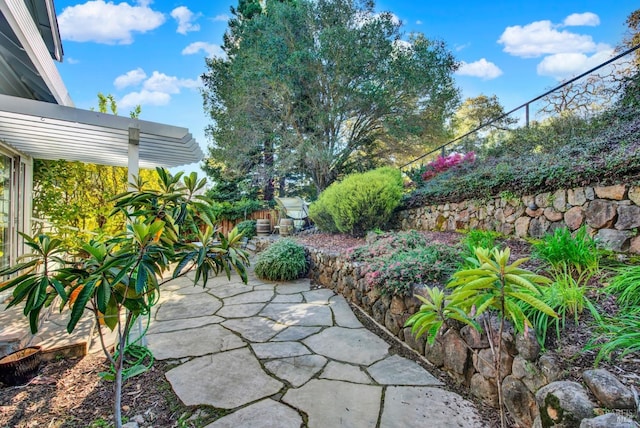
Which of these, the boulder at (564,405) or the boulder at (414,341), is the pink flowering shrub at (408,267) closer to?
the boulder at (414,341)

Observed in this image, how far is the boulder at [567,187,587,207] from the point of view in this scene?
9.50 feet

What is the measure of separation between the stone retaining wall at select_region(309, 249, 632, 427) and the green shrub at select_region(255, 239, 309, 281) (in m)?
2.16

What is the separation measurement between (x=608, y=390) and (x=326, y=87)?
915 cm

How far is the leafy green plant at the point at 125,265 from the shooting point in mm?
1135

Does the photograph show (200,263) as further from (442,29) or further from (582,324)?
(442,29)

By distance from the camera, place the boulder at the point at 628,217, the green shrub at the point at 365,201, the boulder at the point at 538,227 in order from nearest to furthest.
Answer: the boulder at the point at 628,217, the boulder at the point at 538,227, the green shrub at the point at 365,201

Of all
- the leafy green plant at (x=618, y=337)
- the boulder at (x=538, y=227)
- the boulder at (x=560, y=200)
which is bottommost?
the leafy green plant at (x=618, y=337)

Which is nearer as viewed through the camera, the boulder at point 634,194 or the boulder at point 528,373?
the boulder at point 528,373

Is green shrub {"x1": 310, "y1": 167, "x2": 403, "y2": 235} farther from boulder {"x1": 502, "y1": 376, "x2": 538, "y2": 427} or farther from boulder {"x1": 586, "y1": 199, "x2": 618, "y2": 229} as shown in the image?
boulder {"x1": 502, "y1": 376, "x2": 538, "y2": 427}

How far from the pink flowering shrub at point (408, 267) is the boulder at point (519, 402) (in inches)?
39.9

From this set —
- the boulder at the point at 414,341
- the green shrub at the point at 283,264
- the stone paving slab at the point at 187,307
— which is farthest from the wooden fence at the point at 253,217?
the boulder at the point at 414,341

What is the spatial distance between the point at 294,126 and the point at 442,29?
17.3 feet

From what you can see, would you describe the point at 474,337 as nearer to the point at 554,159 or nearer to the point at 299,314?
the point at 299,314

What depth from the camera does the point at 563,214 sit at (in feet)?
10.1
